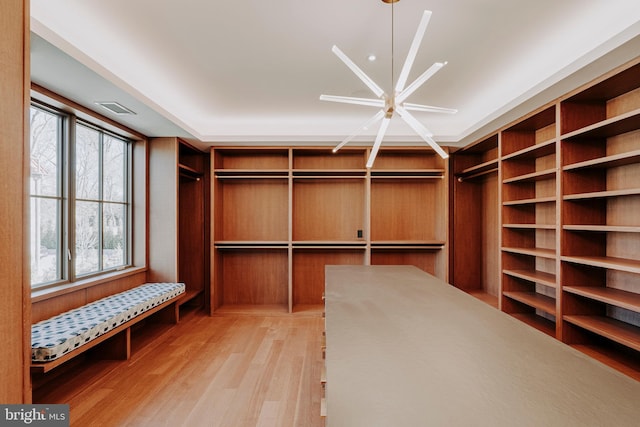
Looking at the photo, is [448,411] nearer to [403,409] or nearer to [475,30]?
[403,409]

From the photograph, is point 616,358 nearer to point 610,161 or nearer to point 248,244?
point 610,161

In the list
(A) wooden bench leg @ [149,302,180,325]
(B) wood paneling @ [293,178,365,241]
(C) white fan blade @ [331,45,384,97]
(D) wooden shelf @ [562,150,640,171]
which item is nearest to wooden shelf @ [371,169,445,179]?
(B) wood paneling @ [293,178,365,241]

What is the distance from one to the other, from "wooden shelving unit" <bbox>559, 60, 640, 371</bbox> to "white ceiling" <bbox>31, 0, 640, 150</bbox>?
0.37 meters

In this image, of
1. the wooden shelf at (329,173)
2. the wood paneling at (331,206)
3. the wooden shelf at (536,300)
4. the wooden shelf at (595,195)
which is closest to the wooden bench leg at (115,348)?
the wood paneling at (331,206)

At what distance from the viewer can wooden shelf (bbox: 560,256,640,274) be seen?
6.86ft

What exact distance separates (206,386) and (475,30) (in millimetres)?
3292

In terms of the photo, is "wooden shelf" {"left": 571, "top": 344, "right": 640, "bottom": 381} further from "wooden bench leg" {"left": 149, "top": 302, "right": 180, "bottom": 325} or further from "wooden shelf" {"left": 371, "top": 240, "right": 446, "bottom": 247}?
"wooden bench leg" {"left": 149, "top": 302, "right": 180, "bottom": 325}

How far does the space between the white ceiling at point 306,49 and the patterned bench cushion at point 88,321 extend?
181cm

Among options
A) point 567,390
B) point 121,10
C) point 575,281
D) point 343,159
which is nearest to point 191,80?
point 121,10

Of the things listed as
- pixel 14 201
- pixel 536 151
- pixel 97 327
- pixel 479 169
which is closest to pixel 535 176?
pixel 536 151

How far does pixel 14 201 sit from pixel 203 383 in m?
1.81

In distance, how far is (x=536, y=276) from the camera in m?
3.18

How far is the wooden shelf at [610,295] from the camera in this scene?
213cm

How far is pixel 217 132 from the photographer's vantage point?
171 inches
